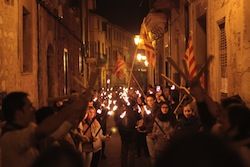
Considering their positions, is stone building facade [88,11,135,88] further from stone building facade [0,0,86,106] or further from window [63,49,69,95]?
stone building facade [0,0,86,106]

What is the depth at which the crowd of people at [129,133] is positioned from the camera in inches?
76.3

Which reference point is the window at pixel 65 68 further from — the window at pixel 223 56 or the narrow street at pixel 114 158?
the window at pixel 223 56

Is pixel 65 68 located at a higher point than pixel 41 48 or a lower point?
lower

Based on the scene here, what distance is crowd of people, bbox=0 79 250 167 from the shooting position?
194 centimetres

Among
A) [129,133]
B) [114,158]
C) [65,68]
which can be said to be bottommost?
[114,158]

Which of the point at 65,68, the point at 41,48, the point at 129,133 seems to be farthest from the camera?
the point at 65,68

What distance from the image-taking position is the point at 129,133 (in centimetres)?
1178

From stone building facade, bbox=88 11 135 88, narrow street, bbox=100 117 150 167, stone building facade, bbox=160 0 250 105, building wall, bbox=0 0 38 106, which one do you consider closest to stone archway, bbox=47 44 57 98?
narrow street, bbox=100 117 150 167

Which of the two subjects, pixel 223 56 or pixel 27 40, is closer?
pixel 223 56

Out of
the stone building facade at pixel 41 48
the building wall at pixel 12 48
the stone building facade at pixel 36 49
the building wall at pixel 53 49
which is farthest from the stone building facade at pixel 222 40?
the building wall at pixel 12 48

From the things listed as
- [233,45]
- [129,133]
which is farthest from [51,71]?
[233,45]

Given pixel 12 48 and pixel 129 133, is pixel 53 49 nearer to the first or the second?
pixel 129 133

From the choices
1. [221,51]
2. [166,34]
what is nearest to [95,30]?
[166,34]

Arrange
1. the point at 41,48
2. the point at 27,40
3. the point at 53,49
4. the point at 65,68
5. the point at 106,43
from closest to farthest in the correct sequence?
the point at 27,40
the point at 41,48
the point at 53,49
the point at 65,68
the point at 106,43
